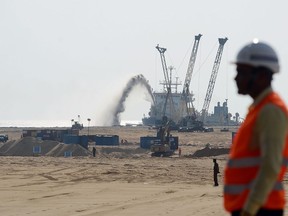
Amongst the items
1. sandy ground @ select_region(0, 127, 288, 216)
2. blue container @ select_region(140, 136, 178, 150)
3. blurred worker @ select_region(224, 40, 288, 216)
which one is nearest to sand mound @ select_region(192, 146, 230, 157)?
blue container @ select_region(140, 136, 178, 150)

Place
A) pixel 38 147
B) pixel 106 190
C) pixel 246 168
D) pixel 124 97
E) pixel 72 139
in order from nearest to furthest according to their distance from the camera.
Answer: pixel 246 168 < pixel 106 190 < pixel 38 147 < pixel 72 139 < pixel 124 97

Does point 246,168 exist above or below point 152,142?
below

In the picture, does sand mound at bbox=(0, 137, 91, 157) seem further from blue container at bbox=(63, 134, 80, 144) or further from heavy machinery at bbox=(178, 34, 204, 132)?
heavy machinery at bbox=(178, 34, 204, 132)

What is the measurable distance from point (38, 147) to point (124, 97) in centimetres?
9884

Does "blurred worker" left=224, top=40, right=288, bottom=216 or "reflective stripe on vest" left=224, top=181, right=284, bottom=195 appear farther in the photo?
"reflective stripe on vest" left=224, top=181, right=284, bottom=195

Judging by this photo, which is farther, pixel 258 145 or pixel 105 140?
pixel 105 140

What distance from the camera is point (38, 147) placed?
53719 mm

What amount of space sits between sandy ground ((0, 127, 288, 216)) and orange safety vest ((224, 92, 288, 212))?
10.9 meters

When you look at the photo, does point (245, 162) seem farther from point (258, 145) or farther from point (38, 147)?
point (38, 147)

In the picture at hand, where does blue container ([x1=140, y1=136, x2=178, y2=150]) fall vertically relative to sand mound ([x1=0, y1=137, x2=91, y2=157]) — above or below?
above

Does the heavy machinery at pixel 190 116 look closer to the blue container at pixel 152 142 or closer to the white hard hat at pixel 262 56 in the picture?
the blue container at pixel 152 142

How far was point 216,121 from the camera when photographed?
193 m

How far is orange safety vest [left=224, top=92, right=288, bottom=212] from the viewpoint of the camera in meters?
3.96

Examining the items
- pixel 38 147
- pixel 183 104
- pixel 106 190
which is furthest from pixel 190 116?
pixel 106 190
